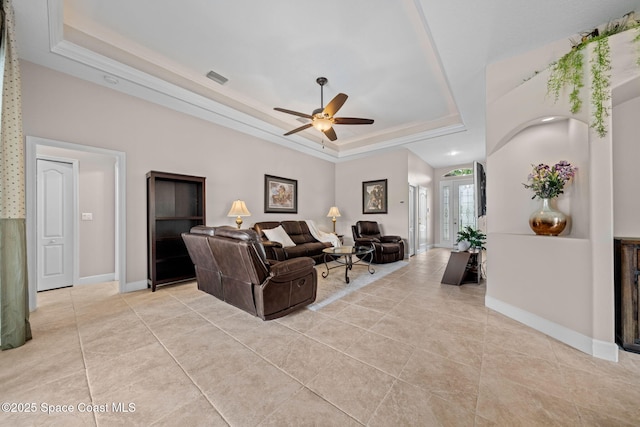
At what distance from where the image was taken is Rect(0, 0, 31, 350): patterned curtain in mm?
1994

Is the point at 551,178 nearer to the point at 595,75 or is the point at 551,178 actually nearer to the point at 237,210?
the point at 595,75

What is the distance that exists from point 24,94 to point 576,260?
20.2 ft

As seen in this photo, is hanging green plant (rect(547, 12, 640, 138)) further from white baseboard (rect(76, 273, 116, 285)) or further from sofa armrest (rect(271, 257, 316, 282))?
white baseboard (rect(76, 273, 116, 285))

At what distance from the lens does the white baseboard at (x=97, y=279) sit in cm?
393

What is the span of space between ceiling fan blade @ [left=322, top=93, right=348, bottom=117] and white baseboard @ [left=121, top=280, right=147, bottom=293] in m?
3.84

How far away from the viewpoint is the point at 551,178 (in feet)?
7.59

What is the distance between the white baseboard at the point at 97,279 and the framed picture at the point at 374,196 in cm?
594

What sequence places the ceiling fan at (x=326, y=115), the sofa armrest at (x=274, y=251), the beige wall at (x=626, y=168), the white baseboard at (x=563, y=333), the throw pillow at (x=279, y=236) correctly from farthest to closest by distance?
the throw pillow at (x=279, y=236) < the sofa armrest at (x=274, y=251) < the ceiling fan at (x=326, y=115) < the beige wall at (x=626, y=168) < the white baseboard at (x=563, y=333)

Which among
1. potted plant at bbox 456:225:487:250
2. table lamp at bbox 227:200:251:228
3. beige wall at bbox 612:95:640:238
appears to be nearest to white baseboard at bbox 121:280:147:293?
table lamp at bbox 227:200:251:228

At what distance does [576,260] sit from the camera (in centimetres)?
209

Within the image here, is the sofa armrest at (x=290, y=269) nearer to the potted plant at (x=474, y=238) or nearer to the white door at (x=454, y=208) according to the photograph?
the potted plant at (x=474, y=238)

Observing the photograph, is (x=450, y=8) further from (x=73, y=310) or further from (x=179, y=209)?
(x=73, y=310)

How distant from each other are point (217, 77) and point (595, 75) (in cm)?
450

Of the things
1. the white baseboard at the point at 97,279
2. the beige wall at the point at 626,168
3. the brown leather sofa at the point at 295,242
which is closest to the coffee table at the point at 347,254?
the brown leather sofa at the point at 295,242
